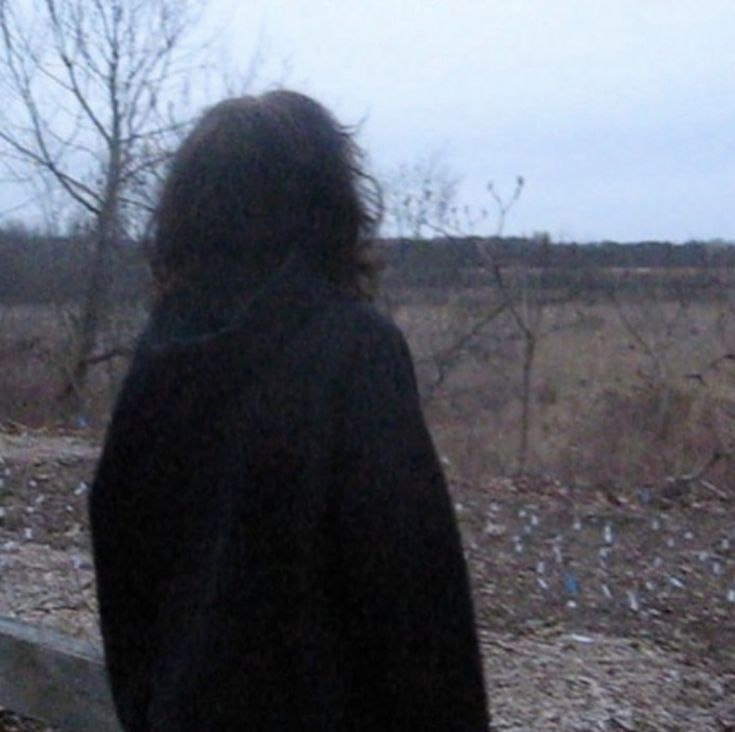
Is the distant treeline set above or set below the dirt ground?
above

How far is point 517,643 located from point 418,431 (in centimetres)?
395

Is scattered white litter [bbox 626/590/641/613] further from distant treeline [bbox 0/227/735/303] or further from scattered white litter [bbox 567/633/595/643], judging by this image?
distant treeline [bbox 0/227/735/303]

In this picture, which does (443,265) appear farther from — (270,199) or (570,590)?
(270,199)

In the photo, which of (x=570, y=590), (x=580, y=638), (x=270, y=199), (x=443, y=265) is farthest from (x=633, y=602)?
(x=443, y=265)

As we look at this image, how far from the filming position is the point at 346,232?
7.63 feet

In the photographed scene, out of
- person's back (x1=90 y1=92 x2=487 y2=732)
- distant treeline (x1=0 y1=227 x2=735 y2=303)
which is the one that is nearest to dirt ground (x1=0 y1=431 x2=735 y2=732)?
person's back (x1=90 y1=92 x2=487 y2=732)

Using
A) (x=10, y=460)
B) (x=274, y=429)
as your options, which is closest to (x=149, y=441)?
(x=274, y=429)

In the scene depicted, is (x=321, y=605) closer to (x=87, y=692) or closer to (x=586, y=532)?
(x=87, y=692)

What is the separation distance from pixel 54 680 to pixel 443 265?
11.6 m

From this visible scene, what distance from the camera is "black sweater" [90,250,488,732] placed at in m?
2.15

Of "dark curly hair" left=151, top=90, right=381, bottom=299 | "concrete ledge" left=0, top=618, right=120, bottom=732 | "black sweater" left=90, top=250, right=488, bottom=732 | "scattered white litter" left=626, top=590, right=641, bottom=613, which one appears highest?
"dark curly hair" left=151, top=90, right=381, bottom=299

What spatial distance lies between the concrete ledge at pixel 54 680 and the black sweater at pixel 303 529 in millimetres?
2145

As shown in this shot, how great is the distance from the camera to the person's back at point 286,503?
7.06ft

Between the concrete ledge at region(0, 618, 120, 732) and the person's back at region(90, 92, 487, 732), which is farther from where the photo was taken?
the concrete ledge at region(0, 618, 120, 732)
